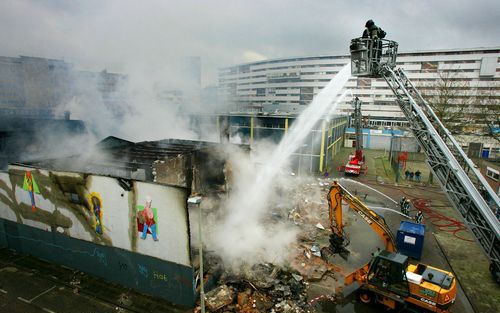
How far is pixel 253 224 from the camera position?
13.9 metres

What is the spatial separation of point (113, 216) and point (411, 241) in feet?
41.5

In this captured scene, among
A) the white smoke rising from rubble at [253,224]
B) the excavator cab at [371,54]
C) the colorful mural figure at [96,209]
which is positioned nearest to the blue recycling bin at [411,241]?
the white smoke rising from rubble at [253,224]

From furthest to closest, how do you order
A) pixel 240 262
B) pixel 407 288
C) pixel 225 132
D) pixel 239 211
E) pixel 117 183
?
pixel 225 132 → pixel 239 211 → pixel 240 262 → pixel 117 183 → pixel 407 288

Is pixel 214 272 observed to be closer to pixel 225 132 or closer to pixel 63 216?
pixel 63 216

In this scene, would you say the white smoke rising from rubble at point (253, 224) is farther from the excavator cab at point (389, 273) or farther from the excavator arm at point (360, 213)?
the excavator cab at point (389, 273)

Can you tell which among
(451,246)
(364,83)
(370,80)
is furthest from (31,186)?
(370,80)

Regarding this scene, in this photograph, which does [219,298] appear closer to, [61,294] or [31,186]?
[61,294]

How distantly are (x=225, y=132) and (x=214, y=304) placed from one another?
18.3m

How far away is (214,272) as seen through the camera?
394 inches

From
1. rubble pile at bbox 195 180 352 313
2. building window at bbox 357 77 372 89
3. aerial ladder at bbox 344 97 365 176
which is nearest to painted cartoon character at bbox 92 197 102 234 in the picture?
rubble pile at bbox 195 180 352 313

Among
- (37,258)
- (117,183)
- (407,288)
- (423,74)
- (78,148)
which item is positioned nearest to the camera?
(407,288)

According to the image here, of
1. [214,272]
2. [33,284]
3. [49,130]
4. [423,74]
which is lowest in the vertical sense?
[33,284]

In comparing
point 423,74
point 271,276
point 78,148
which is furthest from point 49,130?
point 423,74

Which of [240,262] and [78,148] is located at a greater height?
[78,148]
